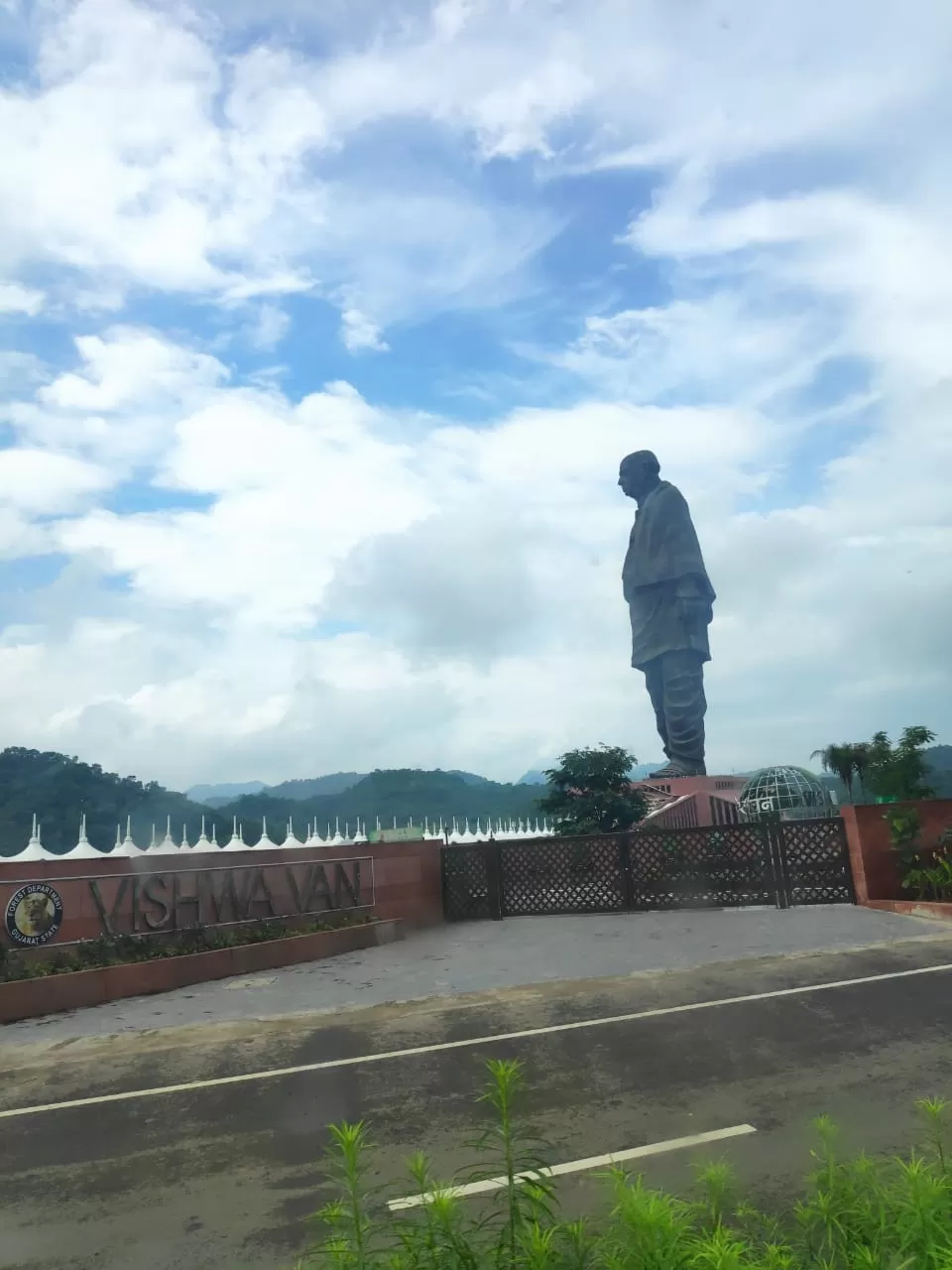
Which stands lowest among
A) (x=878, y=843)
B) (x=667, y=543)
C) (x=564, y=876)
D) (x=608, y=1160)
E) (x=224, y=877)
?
(x=608, y=1160)

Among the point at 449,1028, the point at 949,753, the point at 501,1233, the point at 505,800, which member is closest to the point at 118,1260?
the point at 501,1233

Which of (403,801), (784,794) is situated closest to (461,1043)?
(784,794)

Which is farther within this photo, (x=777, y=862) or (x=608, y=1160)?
(x=777, y=862)

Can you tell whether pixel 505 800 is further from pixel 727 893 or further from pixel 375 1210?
pixel 375 1210

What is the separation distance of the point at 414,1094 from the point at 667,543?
39.5 metres

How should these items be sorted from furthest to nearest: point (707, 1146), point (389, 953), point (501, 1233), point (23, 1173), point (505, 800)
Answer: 1. point (505, 800)
2. point (389, 953)
3. point (23, 1173)
4. point (707, 1146)
5. point (501, 1233)

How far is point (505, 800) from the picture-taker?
121 meters

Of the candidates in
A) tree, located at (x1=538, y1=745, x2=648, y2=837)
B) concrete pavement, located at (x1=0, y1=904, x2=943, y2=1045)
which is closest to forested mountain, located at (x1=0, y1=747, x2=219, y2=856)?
tree, located at (x1=538, y1=745, x2=648, y2=837)

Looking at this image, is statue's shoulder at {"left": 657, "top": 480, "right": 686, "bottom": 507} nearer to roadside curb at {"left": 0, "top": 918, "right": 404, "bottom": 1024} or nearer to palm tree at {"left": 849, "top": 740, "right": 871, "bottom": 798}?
palm tree at {"left": 849, "top": 740, "right": 871, "bottom": 798}

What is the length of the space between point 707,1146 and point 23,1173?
12.1 feet

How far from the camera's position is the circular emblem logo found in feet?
30.9

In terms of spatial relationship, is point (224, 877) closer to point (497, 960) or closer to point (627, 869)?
point (497, 960)

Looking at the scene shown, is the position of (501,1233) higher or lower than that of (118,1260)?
higher

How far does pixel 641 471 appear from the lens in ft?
149
